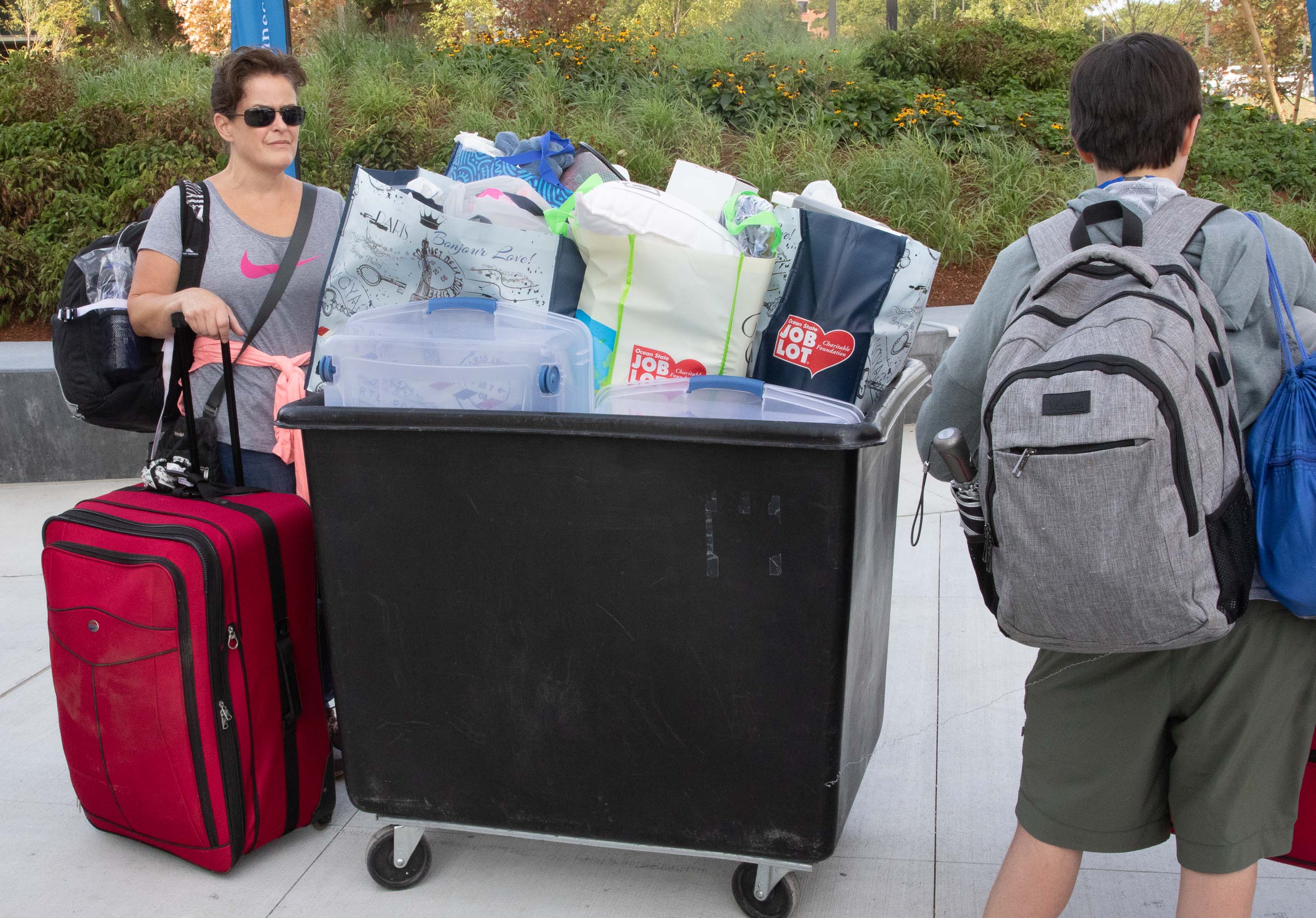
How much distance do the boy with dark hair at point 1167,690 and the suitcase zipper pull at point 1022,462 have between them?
0.33m

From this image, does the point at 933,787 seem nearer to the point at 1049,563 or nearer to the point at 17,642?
the point at 1049,563

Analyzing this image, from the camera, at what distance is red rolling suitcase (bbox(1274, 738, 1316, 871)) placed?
1.74 m

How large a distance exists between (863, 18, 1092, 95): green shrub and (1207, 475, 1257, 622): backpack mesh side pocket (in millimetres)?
8713

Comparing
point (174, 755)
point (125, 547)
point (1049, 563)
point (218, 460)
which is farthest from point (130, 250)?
point (1049, 563)

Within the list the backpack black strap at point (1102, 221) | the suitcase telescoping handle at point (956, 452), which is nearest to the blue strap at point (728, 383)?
the suitcase telescoping handle at point (956, 452)

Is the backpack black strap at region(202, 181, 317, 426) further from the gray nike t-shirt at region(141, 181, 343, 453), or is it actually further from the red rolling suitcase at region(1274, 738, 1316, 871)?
the red rolling suitcase at region(1274, 738, 1316, 871)

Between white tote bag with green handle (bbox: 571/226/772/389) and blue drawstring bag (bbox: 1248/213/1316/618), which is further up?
white tote bag with green handle (bbox: 571/226/772/389)

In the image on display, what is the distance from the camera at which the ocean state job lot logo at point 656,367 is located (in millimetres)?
2096

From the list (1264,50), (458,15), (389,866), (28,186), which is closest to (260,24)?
(389,866)

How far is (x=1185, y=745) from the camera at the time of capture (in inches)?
67.2

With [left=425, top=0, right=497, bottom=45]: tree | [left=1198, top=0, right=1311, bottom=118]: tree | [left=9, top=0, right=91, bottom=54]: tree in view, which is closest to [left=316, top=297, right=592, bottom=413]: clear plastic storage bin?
[left=425, top=0, right=497, bottom=45]: tree

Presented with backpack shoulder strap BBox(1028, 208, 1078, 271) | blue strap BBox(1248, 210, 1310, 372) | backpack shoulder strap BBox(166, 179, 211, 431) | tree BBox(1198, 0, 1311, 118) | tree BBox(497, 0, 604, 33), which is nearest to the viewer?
blue strap BBox(1248, 210, 1310, 372)

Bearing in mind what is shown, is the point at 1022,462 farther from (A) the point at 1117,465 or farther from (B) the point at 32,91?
(B) the point at 32,91

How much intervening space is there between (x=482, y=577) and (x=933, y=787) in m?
1.29
